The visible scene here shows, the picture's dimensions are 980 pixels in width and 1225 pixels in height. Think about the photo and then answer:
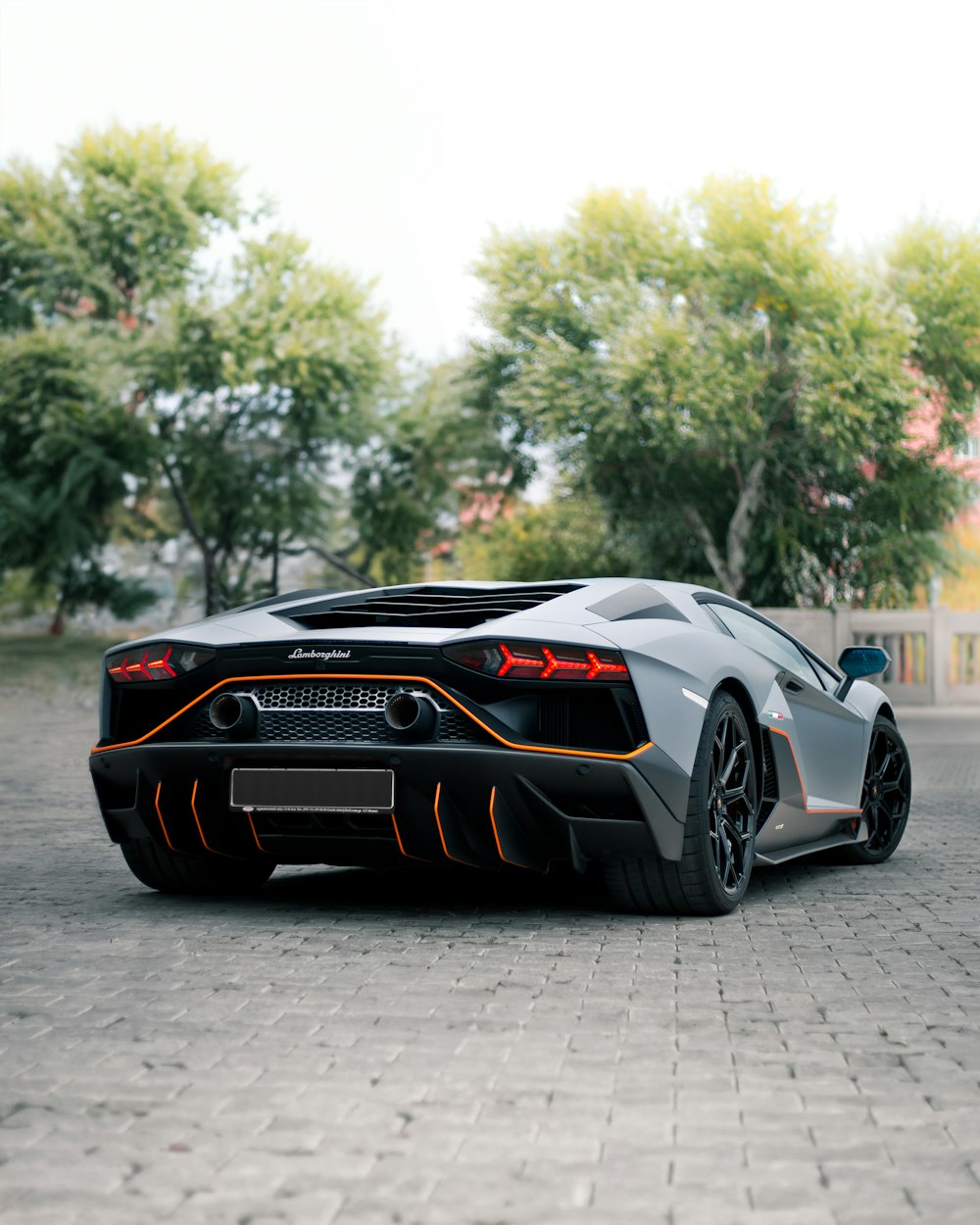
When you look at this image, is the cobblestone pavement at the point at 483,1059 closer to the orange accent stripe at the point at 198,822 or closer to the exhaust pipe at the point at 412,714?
the orange accent stripe at the point at 198,822

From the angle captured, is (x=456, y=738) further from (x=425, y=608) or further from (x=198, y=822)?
(x=198, y=822)

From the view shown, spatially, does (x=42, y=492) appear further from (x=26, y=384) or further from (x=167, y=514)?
(x=167, y=514)

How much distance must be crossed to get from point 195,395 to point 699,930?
3556cm

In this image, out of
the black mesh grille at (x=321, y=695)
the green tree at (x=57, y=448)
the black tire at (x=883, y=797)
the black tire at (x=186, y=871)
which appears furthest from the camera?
the green tree at (x=57, y=448)

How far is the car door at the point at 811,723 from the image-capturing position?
23.6ft

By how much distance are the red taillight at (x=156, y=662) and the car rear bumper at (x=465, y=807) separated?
31 cm

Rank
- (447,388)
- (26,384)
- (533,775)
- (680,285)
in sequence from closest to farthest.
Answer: (533,775) < (26,384) < (680,285) < (447,388)

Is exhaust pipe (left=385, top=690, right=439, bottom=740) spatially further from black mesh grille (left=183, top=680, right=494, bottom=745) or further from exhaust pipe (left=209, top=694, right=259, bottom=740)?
exhaust pipe (left=209, top=694, right=259, bottom=740)

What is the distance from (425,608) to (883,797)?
3.08 metres

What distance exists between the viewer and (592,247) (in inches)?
1651

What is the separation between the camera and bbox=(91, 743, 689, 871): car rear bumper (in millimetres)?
5820

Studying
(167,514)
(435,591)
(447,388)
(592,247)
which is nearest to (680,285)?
(592,247)

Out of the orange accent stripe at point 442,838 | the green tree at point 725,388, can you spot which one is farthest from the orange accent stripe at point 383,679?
the green tree at point 725,388

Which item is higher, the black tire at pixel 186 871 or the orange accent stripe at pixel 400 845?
the orange accent stripe at pixel 400 845
